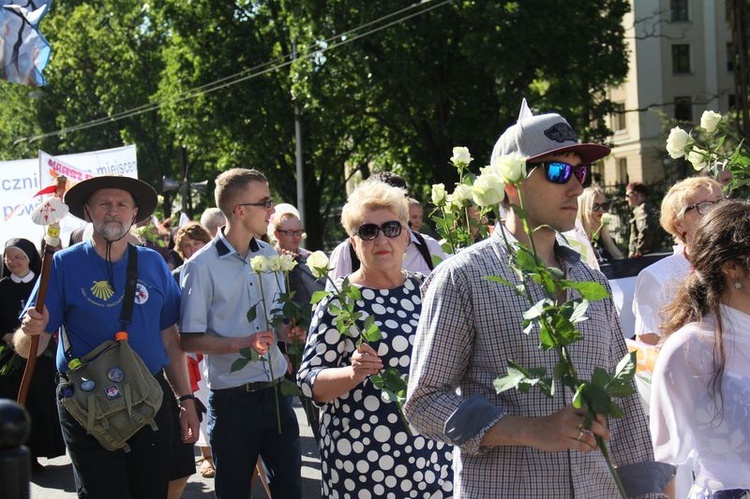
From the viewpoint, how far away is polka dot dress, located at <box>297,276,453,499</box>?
13.7ft

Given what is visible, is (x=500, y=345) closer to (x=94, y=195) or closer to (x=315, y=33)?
(x=94, y=195)

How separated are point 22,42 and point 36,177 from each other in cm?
450

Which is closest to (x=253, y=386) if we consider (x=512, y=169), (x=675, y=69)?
(x=512, y=169)

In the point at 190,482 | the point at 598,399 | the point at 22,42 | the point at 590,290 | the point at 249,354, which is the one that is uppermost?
the point at 22,42

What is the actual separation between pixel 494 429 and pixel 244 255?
3.09 meters

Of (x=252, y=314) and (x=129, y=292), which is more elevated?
(x=129, y=292)

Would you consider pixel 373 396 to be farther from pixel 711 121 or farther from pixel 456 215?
pixel 711 121

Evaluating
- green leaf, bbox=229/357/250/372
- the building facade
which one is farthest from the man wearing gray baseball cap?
the building facade

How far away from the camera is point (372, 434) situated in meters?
4.19

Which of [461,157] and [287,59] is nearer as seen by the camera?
[461,157]

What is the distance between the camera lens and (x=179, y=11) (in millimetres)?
30750

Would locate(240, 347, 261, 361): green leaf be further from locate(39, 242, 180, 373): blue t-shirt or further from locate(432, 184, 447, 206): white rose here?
locate(432, 184, 447, 206): white rose

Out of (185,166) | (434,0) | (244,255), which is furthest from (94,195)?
(185,166)

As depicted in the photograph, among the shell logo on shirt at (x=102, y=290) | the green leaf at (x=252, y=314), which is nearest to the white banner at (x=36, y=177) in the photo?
the shell logo on shirt at (x=102, y=290)
